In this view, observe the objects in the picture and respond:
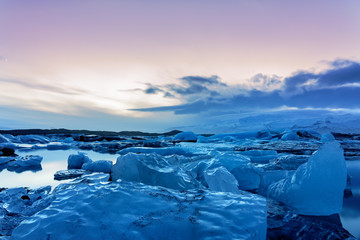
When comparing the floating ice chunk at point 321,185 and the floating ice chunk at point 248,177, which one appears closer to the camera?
the floating ice chunk at point 321,185

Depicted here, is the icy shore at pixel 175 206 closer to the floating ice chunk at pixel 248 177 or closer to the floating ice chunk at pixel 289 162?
the floating ice chunk at pixel 248 177

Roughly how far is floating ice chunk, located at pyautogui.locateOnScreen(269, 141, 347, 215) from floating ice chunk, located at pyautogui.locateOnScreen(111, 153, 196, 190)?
40.6 inches

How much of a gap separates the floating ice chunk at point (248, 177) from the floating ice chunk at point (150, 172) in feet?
3.28

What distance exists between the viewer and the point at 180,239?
A: 1.06 metres

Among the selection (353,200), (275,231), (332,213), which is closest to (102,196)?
(275,231)

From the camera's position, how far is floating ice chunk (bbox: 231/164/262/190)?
2.72m

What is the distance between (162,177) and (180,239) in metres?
0.97

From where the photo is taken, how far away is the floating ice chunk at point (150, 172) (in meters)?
1.99

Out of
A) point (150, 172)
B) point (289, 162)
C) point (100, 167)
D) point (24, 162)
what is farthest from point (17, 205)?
point (289, 162)

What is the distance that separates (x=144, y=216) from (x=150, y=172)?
885 millimetres

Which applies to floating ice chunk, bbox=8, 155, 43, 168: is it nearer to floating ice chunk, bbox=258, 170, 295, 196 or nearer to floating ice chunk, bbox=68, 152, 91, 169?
floating ice chunk, bbox=68, 152, 91, 169

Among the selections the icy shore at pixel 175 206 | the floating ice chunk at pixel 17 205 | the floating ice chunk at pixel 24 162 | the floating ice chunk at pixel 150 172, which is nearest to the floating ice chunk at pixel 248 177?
the icy shore at pixel 175 206

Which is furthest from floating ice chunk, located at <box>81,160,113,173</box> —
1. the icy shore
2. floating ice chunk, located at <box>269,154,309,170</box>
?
floating ice chunk, located at <box>269,154,309,170</box>

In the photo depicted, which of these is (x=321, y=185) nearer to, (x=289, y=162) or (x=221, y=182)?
(x=221, y=182)
